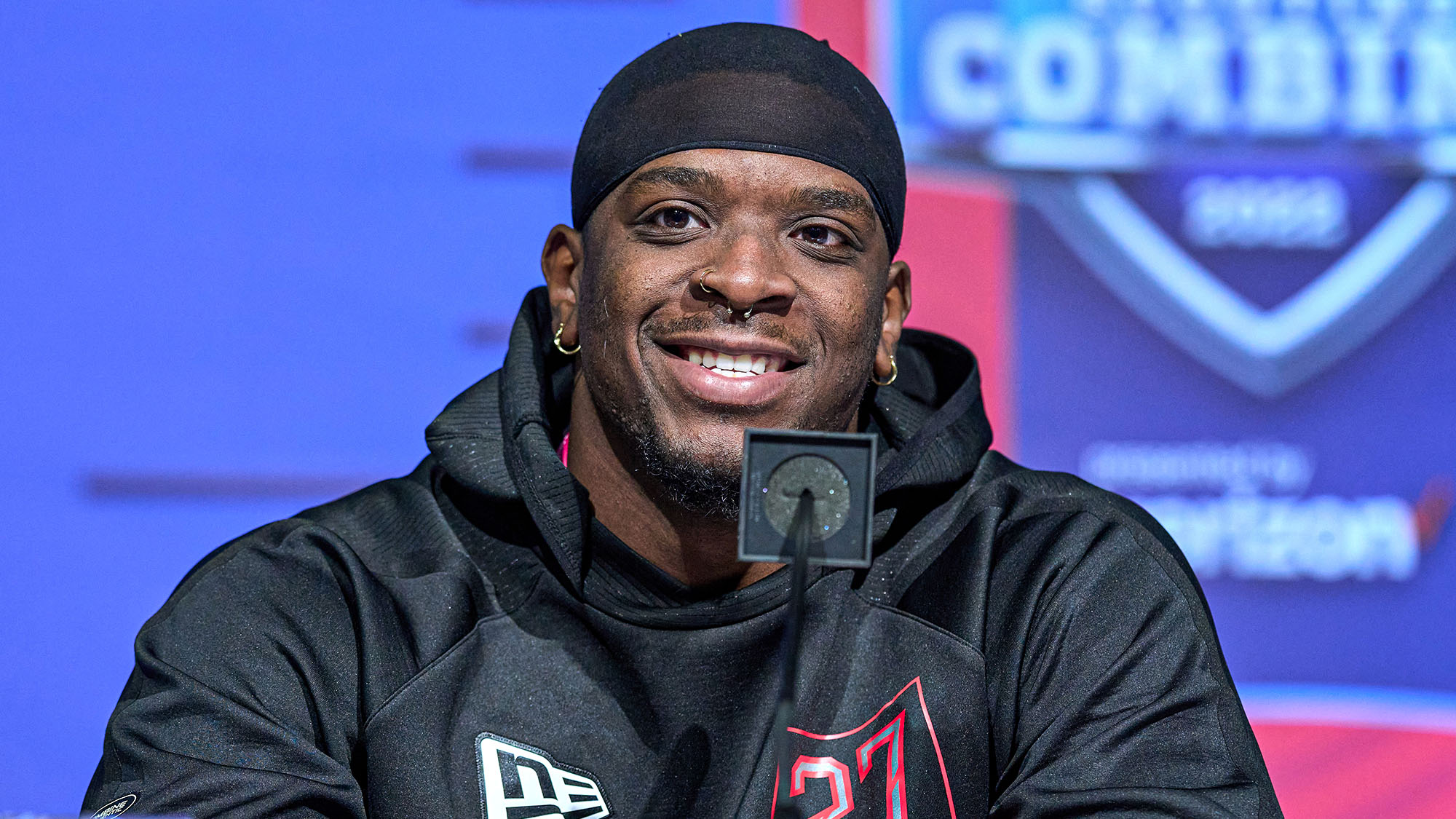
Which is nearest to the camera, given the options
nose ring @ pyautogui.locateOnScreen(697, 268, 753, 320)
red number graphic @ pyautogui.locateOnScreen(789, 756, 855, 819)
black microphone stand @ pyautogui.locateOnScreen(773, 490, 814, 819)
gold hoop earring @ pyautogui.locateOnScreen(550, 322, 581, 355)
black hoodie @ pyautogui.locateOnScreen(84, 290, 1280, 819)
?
black microphone stand @ pyautogui.locateOnScreen(773, 490, 814, 819)

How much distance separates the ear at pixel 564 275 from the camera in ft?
6.26

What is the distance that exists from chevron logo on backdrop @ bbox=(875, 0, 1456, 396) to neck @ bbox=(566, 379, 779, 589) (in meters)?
1.22

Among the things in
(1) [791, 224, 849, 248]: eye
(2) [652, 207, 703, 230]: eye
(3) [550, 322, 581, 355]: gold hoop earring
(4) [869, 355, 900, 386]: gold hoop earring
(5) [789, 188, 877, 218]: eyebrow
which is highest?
(5) [789, 188, 877, 218]: eyebrow

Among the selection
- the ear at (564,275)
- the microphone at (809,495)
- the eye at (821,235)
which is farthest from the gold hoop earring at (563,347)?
the microphone at (809,495)

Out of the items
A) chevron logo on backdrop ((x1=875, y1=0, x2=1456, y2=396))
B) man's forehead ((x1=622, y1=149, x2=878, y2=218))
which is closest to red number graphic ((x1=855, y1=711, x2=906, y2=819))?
man's forehead ((x1=622, y1=149, x2=878, y2=218))

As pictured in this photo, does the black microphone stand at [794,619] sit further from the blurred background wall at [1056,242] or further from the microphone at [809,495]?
the blurred background wall at [1056,242]

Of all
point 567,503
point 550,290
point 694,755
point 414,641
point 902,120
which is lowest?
point 694,755

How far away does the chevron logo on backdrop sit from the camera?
8.84 feet

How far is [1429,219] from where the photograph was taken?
8.90 ft

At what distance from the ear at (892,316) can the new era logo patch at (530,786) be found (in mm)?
704

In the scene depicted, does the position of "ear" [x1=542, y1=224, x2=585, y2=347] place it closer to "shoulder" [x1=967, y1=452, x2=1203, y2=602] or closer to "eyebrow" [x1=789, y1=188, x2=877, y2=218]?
"eyebrow" [x1=789, y1=188, x2=877, y2=218]

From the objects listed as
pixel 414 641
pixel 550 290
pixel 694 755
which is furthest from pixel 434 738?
pixel 550 290

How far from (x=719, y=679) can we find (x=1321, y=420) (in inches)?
62.6

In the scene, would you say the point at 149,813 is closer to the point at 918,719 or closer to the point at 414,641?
the point at 414,641
